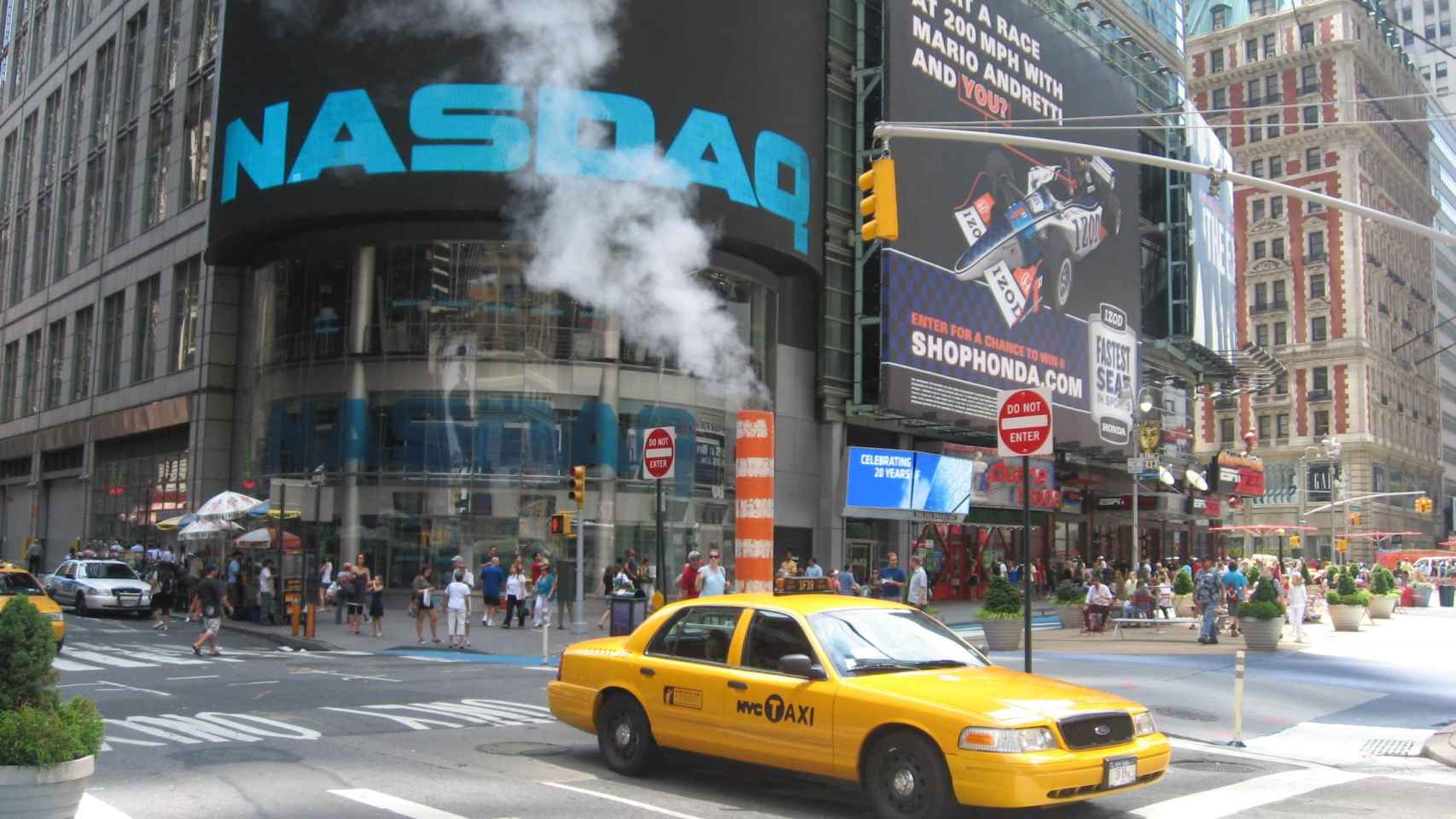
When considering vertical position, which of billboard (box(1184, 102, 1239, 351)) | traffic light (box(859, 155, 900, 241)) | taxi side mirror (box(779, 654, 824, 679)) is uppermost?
billboard (box(1184, 102, 1239, 351))

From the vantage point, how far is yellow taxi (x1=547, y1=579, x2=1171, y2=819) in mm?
6988

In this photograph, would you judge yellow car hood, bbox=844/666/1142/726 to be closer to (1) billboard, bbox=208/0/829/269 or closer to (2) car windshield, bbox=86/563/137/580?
(1) billboard, bbox=208/0/829/269

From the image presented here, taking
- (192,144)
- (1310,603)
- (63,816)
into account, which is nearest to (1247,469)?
(1310,603)

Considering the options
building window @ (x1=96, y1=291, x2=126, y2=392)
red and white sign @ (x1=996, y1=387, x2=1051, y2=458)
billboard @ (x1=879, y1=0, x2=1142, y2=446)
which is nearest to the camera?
red and white sign @ (x1=996, y1=387, x2=1051, y2=458)

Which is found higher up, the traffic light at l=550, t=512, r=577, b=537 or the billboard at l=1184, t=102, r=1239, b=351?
the billboard at l=1184, t=102, r=1239, b=351

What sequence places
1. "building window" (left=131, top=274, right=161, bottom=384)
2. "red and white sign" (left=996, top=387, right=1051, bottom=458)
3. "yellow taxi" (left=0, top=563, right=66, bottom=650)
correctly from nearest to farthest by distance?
"red and white sign" (left=996, top=387, right=1051, bottom=458), "yellow taxi" (left=0, top=563, right=66, bottom=650), "building window" (left=131, top=274, right=161, bottom=384)

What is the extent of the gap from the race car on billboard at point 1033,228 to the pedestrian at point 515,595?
16957 millimetres

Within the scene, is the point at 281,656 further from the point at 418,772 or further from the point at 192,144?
the point at 192,144

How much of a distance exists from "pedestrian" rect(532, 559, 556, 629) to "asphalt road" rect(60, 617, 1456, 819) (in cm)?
534

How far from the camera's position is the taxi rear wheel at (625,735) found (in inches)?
347

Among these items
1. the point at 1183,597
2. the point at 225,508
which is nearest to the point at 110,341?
the point at 225,508

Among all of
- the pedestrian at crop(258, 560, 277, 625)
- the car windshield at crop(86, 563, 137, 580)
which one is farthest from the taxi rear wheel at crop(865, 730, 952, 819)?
the car windshield at crop(86, 563, 137, 580)

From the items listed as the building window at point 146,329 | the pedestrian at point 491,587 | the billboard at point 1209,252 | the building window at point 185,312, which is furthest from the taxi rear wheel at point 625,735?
the billboard at point 1209,252

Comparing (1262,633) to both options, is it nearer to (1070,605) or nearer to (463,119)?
(1070,605)
